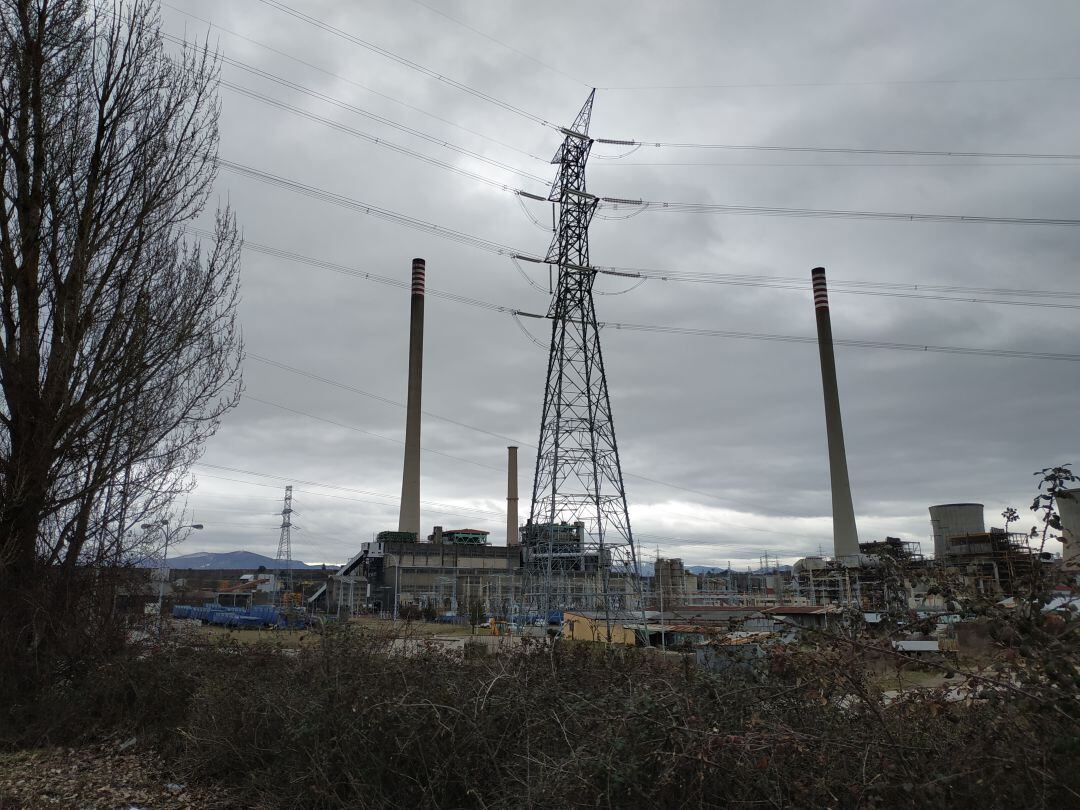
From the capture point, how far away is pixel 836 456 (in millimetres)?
47844

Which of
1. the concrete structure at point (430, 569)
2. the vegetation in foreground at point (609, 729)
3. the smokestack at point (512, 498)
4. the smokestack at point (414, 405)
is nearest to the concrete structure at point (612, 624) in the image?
the vegetation in foreground at point (609, 729)

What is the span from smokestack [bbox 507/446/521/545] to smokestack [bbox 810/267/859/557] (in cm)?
3084

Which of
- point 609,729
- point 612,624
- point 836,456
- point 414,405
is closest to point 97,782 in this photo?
point 609,729

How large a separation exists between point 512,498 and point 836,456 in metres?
31.8

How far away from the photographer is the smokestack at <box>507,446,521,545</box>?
6944cm

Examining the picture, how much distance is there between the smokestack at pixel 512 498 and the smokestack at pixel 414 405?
62.1ft

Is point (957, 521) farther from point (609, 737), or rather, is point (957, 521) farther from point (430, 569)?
point (609, 737)

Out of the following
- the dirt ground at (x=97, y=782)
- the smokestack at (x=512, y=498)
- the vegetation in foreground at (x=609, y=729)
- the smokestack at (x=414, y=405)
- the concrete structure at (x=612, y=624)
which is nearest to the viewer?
the vegetation in foreground at (x=609, y=729)

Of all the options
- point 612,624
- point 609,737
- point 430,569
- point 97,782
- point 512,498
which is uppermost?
point 512,498

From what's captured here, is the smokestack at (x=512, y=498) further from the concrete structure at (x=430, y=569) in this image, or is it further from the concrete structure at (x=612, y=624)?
the concrete structure at (x=612, y=624)

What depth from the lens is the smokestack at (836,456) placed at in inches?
1849

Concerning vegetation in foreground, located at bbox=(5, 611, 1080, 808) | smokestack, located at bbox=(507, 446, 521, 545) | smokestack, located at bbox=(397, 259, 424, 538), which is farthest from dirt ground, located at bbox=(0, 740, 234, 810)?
smokestack, located at bbox=(507, 446, 521, 545)

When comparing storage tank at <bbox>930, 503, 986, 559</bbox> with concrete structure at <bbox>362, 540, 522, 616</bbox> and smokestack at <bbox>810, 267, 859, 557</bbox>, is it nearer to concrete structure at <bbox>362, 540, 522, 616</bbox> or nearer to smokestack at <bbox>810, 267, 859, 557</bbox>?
smokestack at <bbox>810, 267, 859, 557</bbox>

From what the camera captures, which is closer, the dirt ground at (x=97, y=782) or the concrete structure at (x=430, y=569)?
the dirt ground at (x=97, y=782)
